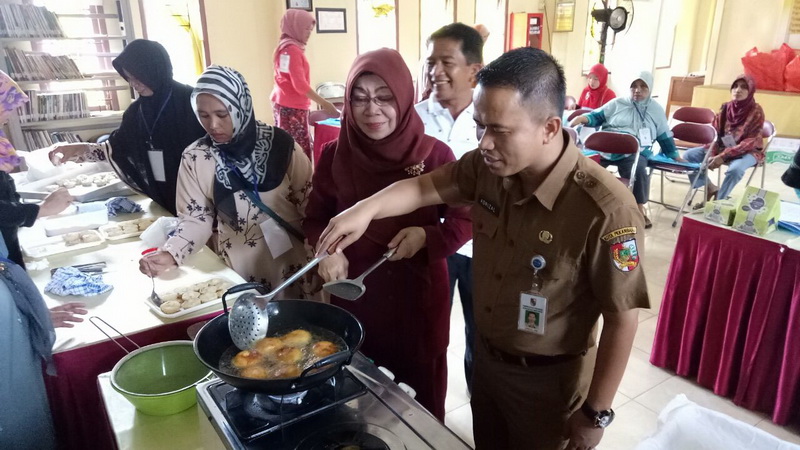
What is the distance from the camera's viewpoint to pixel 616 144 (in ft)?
13.5

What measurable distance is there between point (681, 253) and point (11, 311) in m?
2.52

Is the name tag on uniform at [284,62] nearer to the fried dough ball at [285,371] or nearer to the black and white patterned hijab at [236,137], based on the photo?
the black and white patterned hijab at [236,137]

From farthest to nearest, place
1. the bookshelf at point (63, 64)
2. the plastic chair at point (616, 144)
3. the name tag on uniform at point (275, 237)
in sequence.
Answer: the bookshelf at point (63, 64) → the plastic chair at point (616, 144) → the name tag on uniform at point (275, 237)

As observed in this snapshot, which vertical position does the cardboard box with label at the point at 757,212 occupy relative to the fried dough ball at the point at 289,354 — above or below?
below

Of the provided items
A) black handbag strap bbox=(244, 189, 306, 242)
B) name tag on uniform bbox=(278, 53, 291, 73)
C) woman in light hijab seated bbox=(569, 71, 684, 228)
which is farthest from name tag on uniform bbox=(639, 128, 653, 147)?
black handbag strap bbox=(244, 189, 306, 242)

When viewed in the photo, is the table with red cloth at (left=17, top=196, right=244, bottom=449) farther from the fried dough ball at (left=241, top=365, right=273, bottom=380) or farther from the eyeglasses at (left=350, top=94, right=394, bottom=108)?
the eyeglasses at (left=350, top=94, right=394, bottom=108)

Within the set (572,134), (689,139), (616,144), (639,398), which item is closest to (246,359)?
(639,398)

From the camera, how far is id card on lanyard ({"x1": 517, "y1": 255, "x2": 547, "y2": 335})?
1.10 metres

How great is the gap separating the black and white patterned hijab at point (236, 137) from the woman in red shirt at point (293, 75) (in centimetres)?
308

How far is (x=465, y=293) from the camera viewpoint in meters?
2.15

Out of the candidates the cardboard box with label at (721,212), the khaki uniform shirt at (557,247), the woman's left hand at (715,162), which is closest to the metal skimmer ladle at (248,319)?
the khaki uniform shirt at (557,247)

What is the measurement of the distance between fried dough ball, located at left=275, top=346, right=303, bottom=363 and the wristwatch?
1.96ft

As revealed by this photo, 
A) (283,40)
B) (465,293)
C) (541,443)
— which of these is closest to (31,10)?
(283,40)

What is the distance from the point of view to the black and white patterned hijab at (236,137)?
5.40 ft
